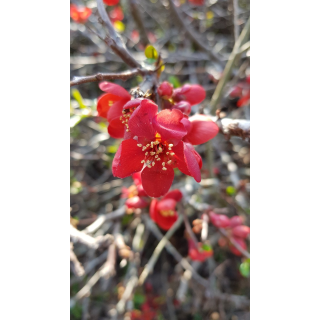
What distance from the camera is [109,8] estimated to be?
2604 mm

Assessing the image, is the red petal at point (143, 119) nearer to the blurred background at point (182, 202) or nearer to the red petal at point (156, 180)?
the red petal at point (156, 180)

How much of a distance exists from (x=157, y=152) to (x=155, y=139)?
0.12 feet

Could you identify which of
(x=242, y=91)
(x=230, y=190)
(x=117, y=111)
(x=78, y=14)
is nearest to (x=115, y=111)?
(x=117, y=111)

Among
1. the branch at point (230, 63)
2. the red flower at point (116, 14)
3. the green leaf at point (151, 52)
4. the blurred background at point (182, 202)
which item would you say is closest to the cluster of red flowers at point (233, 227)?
the blurred background at point (182, 202)

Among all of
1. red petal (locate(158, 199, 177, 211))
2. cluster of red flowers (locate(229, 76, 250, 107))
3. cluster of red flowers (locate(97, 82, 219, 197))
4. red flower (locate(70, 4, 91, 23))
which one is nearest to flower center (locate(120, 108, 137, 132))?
cluster of red flowers (locate(97, 82, 219, 197))

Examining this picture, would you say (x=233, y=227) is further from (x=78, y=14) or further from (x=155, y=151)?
(x=78, y=14)

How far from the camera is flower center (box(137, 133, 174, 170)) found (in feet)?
2.19

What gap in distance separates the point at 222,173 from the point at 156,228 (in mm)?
763

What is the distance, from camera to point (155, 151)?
0.69 metres

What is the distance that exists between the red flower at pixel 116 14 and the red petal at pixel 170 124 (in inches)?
91.5

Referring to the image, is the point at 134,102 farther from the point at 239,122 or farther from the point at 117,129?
the point at 239,122

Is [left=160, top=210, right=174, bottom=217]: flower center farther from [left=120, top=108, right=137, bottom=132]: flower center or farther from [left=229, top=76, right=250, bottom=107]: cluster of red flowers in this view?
[left=229, top=76, right=250, bottom=107]: cluster of red flowers

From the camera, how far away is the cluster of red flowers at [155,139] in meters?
0.60
